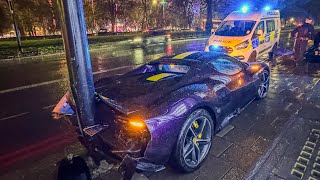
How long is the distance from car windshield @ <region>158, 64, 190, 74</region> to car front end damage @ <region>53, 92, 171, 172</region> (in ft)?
4.49

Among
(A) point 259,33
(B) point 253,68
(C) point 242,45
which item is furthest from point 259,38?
(B) point 253,68

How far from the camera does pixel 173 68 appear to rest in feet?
12.8

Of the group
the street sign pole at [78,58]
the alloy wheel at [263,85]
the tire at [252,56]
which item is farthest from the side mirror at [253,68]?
the tire at [252,56]

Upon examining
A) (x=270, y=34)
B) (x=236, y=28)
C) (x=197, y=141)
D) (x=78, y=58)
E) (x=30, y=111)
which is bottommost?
(x=30, y=111)

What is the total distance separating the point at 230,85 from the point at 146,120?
6.33 ft

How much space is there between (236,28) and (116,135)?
875cm

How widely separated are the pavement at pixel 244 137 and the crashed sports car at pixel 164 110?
35 centimetres

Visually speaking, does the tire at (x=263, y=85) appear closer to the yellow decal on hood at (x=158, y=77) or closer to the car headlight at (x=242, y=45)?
the yellow decal on hood at (x=158, y=77)

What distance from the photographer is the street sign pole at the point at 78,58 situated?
2.50 meters

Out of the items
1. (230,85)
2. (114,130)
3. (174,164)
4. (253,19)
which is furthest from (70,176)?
(253,19)

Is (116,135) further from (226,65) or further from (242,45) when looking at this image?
(242,45)

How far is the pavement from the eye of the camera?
3.02 meters

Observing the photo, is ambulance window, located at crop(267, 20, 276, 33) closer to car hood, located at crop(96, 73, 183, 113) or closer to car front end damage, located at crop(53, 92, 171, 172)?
car hood, located at crop(96, 73, 183, 113)

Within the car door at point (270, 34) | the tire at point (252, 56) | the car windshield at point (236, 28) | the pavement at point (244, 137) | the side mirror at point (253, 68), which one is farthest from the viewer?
the car door at point (270, 34)
